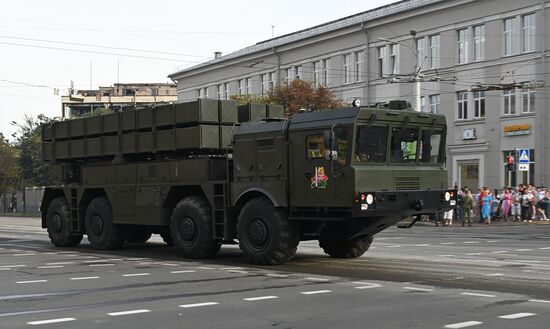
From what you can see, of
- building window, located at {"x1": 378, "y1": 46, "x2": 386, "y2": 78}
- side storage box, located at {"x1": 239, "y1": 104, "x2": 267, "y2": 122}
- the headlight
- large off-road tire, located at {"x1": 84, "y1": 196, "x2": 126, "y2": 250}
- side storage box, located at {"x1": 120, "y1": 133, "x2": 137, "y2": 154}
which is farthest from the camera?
building window, located at {"x1": 378, "y1": 46, "x2": 386, "y2": 78}

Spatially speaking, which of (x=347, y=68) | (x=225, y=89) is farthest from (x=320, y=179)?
(x=225, y=89)

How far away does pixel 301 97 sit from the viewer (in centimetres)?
4641

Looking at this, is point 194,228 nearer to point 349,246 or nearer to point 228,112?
point 228,112

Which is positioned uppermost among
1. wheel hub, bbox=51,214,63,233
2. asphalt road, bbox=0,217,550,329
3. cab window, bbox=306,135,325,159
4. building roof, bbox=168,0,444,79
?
building roof, bbox=168,0,444,79

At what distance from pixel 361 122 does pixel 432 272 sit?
3.02m

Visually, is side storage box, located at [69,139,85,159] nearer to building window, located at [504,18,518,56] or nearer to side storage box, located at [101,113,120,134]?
side storage box, located at [101,113,120,134]

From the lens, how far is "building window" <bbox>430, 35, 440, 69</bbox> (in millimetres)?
47625

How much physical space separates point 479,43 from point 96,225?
3299 centimetres

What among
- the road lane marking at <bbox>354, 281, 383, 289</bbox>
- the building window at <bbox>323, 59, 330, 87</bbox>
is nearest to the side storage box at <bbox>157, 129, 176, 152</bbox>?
the road lane marking at <bbox>354, 281, 383, 289</bbox>

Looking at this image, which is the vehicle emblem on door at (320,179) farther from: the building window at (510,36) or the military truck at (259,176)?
the building window at (510,36)

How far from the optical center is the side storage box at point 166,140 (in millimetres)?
16281

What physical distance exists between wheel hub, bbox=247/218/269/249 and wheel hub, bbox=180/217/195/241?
5.91 feet

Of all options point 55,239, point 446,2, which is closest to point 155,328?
point 55,239

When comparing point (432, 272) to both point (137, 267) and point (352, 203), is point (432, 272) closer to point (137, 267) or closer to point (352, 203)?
point (352, 203)
